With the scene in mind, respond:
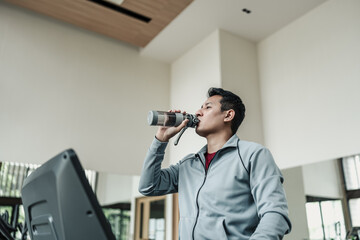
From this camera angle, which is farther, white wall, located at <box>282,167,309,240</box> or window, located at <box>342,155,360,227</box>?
white wall, located at <box>282,167,309,240</box>

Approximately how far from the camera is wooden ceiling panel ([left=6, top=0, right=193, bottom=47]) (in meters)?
3.69

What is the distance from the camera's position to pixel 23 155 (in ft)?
11.3

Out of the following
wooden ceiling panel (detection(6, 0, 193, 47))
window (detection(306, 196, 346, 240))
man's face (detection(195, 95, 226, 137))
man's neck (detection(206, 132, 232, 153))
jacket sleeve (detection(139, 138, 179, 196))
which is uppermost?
wooden ceiling panel (detection(6, 0, 193, 47))

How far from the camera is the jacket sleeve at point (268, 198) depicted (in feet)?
3.01

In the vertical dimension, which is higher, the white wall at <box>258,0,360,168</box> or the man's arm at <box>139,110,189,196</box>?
the white wall at <box>258,0,360,168</box>

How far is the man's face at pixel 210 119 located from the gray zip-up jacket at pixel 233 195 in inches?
5.7

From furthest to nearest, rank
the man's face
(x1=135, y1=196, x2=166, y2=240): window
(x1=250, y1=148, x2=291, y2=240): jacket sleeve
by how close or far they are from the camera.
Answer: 1. (x1=135, y1=196, x2=166, y2=240): window
2. the man's face
3. (x1=250, y1=148, x2=291, y2=240): jacket sleeve

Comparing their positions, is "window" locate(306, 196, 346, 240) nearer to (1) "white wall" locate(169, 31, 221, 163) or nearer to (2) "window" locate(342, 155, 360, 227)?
(2) "window" locate(342, 155, 360, 227)

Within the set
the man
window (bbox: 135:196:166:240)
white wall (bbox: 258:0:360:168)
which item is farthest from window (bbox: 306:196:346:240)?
the man

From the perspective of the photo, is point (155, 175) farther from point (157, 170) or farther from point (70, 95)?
point (70, 95)

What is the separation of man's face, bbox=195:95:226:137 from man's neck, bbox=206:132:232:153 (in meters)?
0.02

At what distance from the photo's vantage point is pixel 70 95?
3.89 metres

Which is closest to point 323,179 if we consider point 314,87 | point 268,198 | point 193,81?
point 314,87

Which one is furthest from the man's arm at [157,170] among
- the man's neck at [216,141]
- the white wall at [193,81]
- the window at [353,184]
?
the white wall at [193,81]
